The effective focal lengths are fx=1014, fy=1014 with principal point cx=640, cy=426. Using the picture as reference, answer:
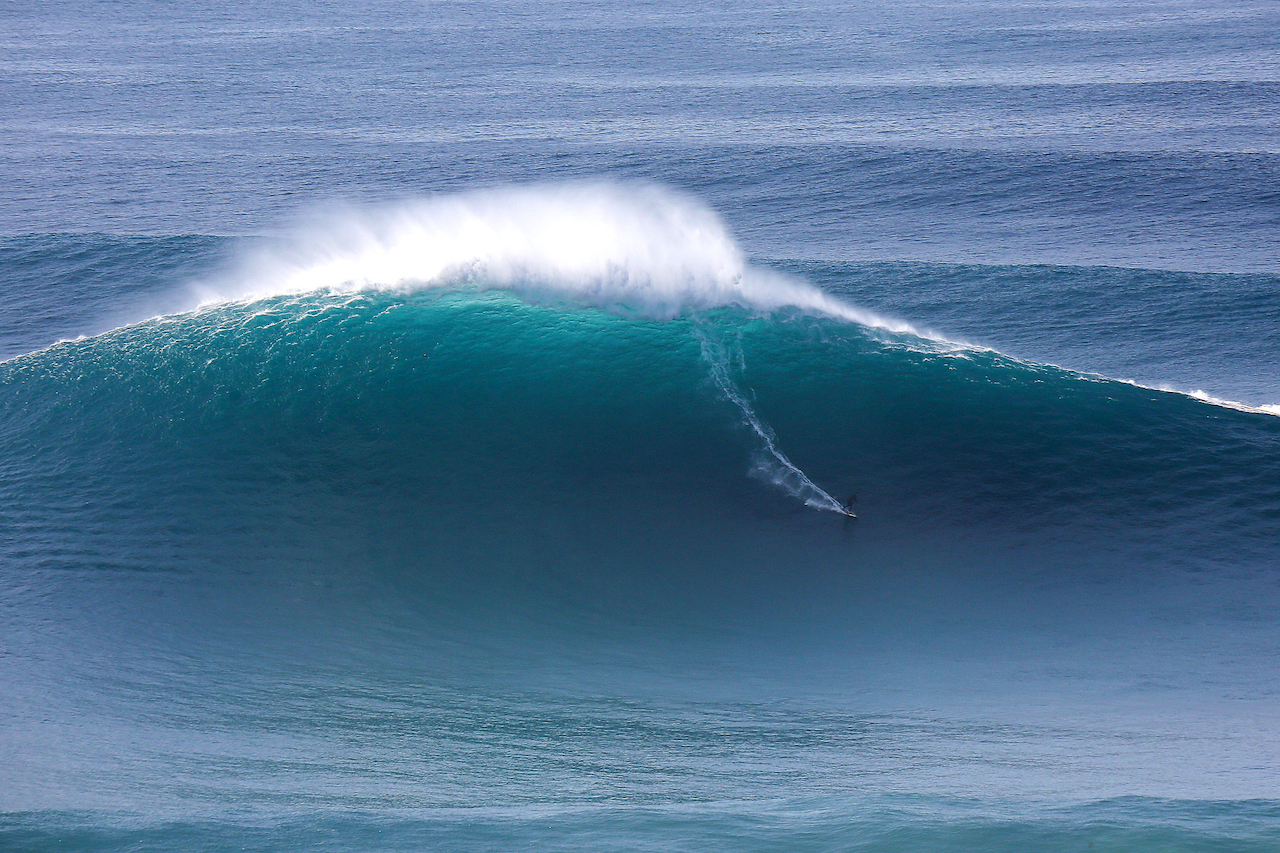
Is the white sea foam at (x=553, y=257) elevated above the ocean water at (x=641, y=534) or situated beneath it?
elevated above

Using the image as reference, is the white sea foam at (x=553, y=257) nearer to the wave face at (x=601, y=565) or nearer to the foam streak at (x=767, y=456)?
the wave face at (x=601, y=565)

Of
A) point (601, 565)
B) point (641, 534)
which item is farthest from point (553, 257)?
point (601, 565)

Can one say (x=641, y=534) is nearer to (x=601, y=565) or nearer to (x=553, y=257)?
(x=601, y=565)

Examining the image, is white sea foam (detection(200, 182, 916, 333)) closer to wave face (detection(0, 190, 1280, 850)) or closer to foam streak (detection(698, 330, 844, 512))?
wave face (detection(0, 190, 1280, 850))

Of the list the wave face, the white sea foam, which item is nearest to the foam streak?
the wave face

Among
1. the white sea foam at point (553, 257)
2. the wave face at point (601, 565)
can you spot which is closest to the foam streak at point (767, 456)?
the wave face at point (601, 565)

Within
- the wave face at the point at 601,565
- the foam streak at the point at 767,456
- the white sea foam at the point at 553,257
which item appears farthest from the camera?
the white sea foam at the point at 553,257

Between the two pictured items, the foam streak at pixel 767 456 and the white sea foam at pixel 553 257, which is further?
the white sea foam at pixel 553 257
